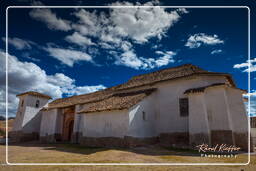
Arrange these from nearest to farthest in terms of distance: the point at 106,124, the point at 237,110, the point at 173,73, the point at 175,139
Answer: the point at 237,110 → the point at 175,139 → the point at 106,124 → the point at 173,73

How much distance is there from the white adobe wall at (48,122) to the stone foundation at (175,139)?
14.4 meters

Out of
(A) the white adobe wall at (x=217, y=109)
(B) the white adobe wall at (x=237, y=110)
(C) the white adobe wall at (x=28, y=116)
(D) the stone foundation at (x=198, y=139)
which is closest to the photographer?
(D) the stone foundation at (x=198, y=139)

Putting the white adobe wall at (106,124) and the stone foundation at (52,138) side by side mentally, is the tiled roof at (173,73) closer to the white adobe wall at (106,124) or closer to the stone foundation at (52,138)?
the white adobe wall at (106,124)

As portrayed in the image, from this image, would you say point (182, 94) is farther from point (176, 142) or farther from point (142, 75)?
point (142, 75)

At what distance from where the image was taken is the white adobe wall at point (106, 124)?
47.6ft

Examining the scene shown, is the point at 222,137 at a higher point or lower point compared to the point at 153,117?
lower

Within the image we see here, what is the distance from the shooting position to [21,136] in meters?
24.4

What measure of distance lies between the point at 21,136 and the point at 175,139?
20646mm

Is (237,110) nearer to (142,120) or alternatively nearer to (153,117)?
(153,117)

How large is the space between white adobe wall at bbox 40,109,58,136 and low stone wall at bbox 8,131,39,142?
1989 mm

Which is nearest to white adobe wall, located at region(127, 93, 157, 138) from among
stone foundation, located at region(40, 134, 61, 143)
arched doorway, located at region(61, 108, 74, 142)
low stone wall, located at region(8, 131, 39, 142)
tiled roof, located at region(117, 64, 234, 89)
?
tiled roof, located at region(117, 64, 234, 89)

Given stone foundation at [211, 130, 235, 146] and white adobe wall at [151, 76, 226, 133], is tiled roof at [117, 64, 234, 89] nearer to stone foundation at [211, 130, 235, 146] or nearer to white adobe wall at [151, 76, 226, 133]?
white adobe wall at [151, 76, 226, 133]

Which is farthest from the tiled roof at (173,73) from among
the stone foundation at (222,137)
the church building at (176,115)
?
the stone foundation at (222,137)

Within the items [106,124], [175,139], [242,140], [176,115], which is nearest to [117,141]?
[106,124]
